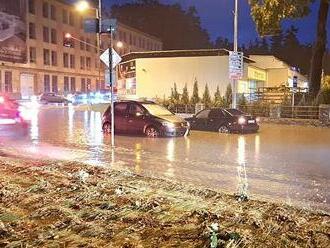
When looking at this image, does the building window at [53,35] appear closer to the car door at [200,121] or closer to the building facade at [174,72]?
the building facade at [174,72]

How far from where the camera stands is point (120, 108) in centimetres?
2078

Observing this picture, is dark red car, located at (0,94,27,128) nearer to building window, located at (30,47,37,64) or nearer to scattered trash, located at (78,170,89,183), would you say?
scattered trash, located at (78,170,89,183)

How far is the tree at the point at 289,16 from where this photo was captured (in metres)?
26.8

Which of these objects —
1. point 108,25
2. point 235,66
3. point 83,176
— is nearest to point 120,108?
point 108,25

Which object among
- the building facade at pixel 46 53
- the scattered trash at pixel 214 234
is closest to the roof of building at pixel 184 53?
the building facade at pixel 46 53

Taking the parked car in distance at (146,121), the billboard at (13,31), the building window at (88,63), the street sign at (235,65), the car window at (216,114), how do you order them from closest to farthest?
the parked car in distance at (146,121)
the car window at (216,114)
the street sign at (235,65)
the billboard at (13,31)
the building window at (88,63)

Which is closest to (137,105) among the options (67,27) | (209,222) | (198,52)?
(209,222)

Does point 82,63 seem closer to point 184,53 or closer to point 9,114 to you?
point 184,53

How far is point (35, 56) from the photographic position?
213 ft

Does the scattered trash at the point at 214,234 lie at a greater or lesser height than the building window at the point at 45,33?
lesser

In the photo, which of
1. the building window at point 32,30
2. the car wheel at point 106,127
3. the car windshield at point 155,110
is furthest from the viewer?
the building window at point 32,30

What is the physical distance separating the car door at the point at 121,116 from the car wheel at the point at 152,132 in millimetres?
1234

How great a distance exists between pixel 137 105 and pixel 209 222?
1406 cm

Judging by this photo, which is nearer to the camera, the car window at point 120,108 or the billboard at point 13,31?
the car window at point 120,108
